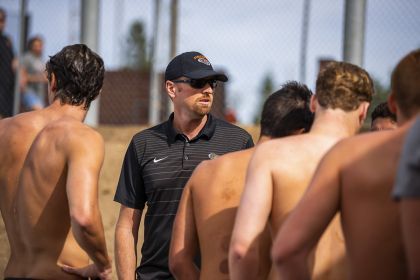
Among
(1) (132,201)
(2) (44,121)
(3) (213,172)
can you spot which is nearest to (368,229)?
(3) (213,172)

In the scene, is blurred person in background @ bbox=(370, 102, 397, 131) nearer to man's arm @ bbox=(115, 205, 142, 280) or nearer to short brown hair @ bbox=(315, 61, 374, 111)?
man's arm @ bbox=(115, 205, 142, 280)

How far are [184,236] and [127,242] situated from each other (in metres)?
0.99

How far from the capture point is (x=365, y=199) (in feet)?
10.0

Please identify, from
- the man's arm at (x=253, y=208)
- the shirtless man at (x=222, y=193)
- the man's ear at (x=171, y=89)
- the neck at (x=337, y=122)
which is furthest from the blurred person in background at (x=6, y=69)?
the neck at (x=337, y=122)

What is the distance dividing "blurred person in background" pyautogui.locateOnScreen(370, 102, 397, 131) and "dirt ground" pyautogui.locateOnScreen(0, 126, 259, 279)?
334cm

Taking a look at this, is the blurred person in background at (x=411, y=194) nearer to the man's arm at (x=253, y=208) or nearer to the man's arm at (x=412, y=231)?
the man's arm at (x=412, y=231)

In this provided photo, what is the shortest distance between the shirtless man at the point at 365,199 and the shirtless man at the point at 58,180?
51.0 inches

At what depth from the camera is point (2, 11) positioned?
399 inches

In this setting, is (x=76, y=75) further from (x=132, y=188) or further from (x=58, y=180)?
(x=132, y=188)

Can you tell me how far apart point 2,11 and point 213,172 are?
261 inches

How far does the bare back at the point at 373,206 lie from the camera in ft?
9.83

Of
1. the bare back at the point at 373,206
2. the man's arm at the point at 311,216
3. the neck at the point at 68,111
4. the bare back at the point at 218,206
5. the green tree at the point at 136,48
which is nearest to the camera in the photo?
the bare back at the point at 373,206

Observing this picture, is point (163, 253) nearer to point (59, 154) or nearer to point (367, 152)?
point (59, 154)

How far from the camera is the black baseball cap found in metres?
5.41
